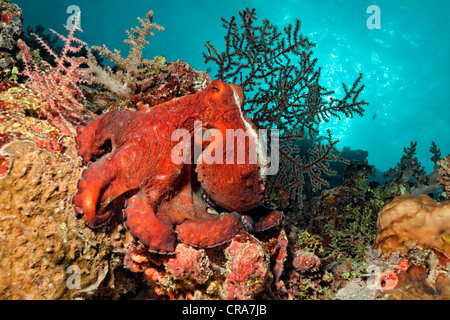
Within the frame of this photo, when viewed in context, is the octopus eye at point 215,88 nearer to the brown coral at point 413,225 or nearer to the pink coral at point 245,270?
the pink coral at point 245,270

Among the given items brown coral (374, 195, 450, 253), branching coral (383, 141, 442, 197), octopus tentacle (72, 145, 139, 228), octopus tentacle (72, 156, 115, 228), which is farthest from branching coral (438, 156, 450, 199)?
octopus tentacle (72, 156, 115, 228)

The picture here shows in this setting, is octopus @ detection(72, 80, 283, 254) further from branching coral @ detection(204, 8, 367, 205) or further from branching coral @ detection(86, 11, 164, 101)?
branching coral @ detection(204, 8, 367, 205)

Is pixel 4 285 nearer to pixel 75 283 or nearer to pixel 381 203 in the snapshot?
pixel 75 283

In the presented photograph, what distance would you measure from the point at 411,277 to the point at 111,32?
10797 centimetres

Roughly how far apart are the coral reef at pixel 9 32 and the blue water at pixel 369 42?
195 feet

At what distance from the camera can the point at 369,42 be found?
56.8m

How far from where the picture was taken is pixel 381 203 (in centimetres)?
698

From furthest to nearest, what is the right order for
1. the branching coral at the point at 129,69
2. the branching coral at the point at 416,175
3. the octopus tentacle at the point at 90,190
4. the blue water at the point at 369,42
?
the blue water at the point at 369,42 → the branching coral at the point at 416,175 → the branching coral at the point at 129,69 → the octopus tentacle at the point at 90,190

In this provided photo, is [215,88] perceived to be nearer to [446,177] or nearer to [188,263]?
[188,263]

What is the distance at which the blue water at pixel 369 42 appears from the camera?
55.4 metres

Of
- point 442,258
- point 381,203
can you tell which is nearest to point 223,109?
point 442,258

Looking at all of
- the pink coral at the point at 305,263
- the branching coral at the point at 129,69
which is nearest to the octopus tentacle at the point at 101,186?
the branching coral at the point at 129,69

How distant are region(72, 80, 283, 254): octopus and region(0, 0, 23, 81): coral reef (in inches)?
131

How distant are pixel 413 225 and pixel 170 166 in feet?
15.4
